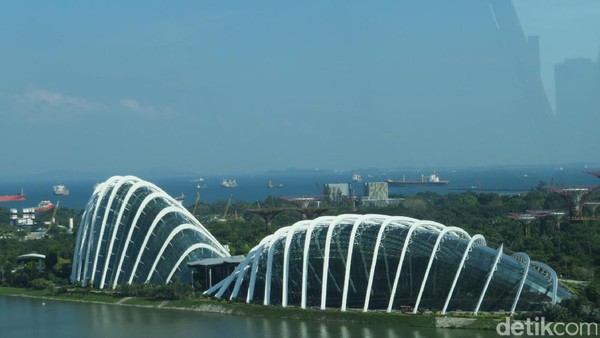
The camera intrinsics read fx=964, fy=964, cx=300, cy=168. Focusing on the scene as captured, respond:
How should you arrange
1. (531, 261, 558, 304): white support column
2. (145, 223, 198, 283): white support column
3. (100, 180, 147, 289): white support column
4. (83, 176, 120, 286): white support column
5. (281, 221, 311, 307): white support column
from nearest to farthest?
(531, 261, 558, 304): white support column, (281, 221, 311, 307): white support column, (145, 223, 198, 283): white support column, (100, 180, 147, 289): white support column, (83, 176, 120, 286): white support column

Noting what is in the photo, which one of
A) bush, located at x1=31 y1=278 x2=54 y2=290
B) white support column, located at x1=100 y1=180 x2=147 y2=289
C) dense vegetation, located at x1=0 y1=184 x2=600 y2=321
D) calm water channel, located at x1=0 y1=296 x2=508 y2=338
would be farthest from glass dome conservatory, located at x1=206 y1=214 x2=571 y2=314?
bush, located at x1=31 y1=278 x2=54 y2=290

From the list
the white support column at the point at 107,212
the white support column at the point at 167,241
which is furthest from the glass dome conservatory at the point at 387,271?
the white support column at the point at 107,212

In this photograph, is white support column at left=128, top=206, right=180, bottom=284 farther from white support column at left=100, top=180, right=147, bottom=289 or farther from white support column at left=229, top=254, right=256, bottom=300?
white support column at left=229, top=254, right=256, bottom=300

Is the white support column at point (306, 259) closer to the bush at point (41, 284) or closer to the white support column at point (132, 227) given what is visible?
the white support column at point (132, 227)

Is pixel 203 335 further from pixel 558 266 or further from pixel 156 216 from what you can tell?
pixel 558 266

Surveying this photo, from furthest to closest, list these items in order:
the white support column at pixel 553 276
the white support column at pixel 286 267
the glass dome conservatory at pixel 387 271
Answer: the white support column at pixel 286 267, the glass dome conservatory at pixel 387 271, the white support column at pixel 553 276

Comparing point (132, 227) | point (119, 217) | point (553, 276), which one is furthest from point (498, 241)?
point (119, 217)
